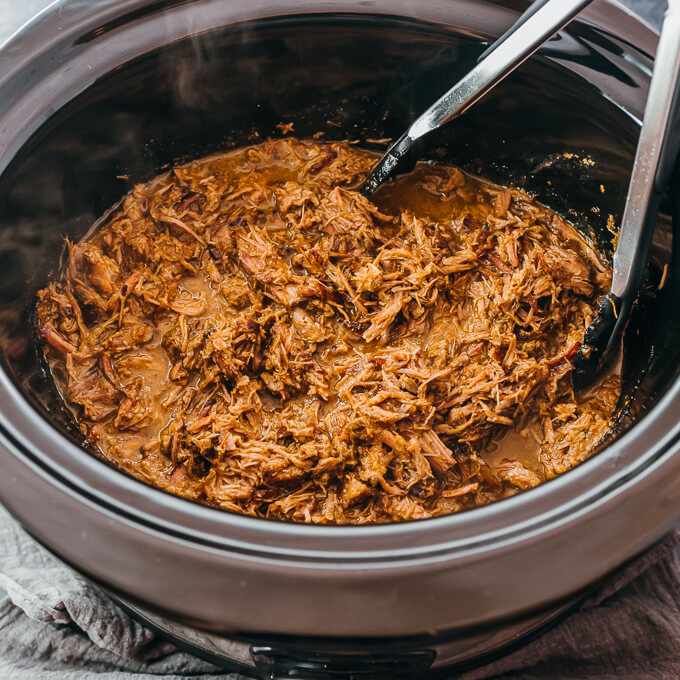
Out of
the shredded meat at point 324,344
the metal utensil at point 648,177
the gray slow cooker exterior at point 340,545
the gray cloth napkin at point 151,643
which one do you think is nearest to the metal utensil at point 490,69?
the shredded meat at point 324,344

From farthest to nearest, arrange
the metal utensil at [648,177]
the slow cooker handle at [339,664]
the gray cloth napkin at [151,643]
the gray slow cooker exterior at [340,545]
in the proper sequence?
the gray cloth napkin at [151,643] < the metal utensil at [648,177] < the slow cooker handle at [339,664] < the gray slow cooker exterior at [340,545]

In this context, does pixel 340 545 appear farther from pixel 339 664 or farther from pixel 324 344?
pixel 324 344

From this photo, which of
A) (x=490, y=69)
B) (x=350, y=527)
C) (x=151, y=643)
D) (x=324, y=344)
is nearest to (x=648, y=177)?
(x=490, y=69)

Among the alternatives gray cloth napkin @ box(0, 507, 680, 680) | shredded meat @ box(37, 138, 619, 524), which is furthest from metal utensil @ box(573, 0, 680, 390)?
gray cloth napkin @ box(0, 507, 680, 680)

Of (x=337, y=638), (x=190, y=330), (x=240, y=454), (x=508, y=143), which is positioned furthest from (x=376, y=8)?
(x=337, y=638)

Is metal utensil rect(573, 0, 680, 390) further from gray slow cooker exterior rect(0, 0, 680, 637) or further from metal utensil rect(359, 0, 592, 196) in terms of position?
gray slow cooker exterior rect(0, 0, 680, 637)

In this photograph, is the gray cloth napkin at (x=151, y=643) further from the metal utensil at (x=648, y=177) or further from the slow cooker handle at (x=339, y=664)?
the metal utensil at (x=648, y=177)
